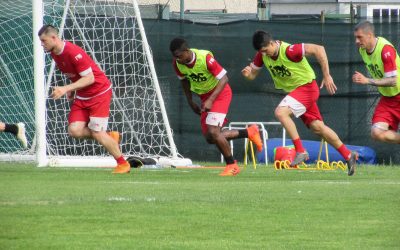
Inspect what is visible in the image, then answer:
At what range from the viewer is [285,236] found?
8289 mm

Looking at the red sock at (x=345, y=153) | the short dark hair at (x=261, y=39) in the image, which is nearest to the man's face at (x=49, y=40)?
the short dark hair at (x=261, y=39)

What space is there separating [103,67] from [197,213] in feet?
36.5

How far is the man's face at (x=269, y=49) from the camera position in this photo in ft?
52.1

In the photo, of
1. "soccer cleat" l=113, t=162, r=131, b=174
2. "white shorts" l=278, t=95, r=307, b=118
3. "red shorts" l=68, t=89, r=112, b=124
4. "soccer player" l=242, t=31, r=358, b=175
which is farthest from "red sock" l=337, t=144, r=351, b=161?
"red shorts" l=68, t=89, r=112, b=124

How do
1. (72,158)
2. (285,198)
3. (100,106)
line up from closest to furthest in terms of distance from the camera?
(285,198), (100,106), (72,158)

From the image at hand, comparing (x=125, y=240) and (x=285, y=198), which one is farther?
(x=285, y=198)

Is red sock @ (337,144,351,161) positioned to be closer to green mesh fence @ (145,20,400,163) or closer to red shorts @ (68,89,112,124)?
red shorts @ (68,89,112,124)

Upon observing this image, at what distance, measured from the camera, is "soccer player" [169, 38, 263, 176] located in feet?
52.3

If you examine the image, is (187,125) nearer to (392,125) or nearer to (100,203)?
(392,125)

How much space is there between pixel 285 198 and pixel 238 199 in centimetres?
50

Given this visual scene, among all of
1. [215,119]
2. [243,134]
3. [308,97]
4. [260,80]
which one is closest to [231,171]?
[215,119]

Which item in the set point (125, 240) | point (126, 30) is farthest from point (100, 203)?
point (126, 30)

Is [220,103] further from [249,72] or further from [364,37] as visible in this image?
[364,37]

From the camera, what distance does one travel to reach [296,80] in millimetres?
16484
